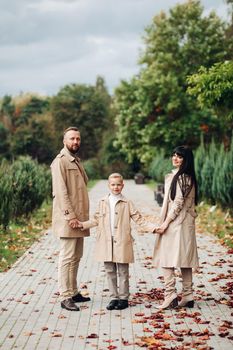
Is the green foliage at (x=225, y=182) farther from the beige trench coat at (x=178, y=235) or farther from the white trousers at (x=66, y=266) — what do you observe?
the white trousers at (x=66, y=266)

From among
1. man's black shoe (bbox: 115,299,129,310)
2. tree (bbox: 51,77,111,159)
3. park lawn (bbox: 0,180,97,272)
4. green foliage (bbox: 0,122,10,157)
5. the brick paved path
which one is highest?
tree (bbox: 51,77,111,159)

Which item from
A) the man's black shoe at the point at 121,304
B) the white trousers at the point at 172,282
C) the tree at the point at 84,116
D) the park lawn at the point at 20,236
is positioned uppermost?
the tree at the point at 84,116

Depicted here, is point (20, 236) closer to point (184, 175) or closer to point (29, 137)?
point (184, 175)

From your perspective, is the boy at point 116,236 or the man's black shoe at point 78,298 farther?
the man's black shoe at point 78,298

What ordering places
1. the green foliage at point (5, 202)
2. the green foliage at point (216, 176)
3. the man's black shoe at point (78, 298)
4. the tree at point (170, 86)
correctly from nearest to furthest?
the man's black shoe at point (78, 298) < the green foliage at point (5, 202) < the green foliage at point (216, 176) < the tree at point (170, 86)

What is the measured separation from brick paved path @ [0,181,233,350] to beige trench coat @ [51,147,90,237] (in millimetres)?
953

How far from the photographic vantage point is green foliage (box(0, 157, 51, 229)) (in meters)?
16.3

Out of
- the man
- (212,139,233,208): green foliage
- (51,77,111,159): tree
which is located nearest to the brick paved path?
the man

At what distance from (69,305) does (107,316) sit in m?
0.58

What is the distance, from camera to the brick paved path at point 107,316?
265 inches

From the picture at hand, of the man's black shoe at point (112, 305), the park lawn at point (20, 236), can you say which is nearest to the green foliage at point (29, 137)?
the park lawn at point (20, 236)

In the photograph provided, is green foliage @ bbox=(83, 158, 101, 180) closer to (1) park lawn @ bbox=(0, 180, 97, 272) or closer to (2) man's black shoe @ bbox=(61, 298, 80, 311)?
(1) park lawn @ bbox=(0, 180, 97, 272)

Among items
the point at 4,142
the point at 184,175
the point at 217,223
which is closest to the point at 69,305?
the point at 184,175

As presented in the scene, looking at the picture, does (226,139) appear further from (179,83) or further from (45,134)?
(45,134)
